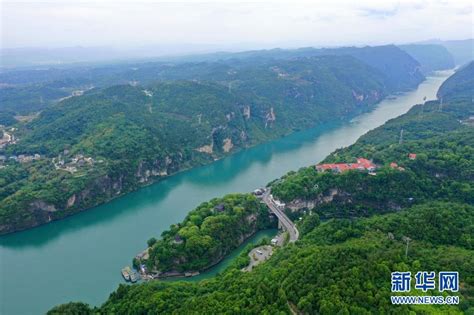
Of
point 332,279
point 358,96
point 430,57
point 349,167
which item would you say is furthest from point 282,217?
point 430,57

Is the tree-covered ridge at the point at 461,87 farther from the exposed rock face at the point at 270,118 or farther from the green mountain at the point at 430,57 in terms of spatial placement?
the green mountain at the point at 430,57

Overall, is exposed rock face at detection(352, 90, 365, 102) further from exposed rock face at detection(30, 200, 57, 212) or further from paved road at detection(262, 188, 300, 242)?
exposed rock face at detection(30, 200, 57, 212)

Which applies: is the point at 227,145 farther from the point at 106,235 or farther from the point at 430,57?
the point at 430,57

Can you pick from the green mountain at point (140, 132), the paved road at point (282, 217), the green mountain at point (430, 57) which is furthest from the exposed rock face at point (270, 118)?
the green mountain at point (430, 57)

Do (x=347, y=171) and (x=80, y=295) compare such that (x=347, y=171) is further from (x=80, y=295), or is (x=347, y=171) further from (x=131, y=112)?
(x=131, y=112)

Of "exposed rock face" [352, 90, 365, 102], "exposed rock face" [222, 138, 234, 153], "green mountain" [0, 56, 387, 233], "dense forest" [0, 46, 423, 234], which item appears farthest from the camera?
"exposed rock face" [352, 90, 365, 102]

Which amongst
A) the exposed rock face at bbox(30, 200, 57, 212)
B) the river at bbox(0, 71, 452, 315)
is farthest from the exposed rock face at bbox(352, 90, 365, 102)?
the exposed rock face at bbox(30, 200, 57, 212)
